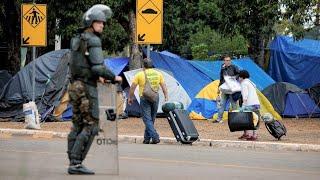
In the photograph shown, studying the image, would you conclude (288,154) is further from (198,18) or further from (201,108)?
(198,18)

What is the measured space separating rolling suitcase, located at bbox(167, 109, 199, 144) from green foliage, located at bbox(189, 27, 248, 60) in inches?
1096

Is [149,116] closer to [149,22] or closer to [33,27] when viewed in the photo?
[149,22]

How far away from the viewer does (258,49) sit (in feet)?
101

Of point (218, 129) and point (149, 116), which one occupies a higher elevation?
point (149, 116)

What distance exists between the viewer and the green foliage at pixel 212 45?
146 ft

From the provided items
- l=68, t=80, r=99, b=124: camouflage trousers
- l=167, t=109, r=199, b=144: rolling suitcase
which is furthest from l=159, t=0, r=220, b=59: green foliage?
l=68, t=80, r=99, b=124: camouflage trousers

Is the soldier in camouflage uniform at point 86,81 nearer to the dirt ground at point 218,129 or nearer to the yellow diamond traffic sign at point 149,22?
the dirt ground at point 218,129

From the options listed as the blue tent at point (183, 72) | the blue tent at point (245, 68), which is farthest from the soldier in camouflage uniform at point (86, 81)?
the blue tent at point (245, 68)

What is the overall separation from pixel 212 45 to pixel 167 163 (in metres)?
37.4

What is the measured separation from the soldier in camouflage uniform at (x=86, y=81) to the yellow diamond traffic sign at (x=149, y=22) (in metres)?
8.51

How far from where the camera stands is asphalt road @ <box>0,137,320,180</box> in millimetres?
8883

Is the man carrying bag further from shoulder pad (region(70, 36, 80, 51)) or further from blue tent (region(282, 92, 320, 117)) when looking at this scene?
shoulder pad (region(70, 36, 80, 51))

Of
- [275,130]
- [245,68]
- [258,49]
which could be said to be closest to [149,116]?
[275,130]

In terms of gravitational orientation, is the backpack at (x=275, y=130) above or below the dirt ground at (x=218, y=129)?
above
